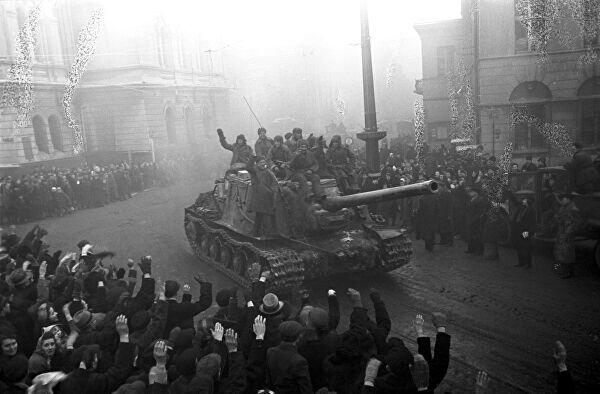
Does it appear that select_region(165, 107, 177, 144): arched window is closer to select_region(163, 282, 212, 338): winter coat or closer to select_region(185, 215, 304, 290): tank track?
select_region(185, 215, 304, 290): tank track

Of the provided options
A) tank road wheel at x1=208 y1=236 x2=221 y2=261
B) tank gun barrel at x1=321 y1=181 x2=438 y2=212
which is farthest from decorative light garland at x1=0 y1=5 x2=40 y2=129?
tank gun barrel at x1=321 y1=181 x2=438 y2=212

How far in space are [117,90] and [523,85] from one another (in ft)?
59.4

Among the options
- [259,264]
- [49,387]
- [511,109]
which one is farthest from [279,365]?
[511,109]

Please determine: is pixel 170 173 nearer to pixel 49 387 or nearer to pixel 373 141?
pixel 373 141

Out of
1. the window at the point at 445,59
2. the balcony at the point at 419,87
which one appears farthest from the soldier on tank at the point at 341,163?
the balcony at the point at 419,87

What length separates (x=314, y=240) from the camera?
32.9ft

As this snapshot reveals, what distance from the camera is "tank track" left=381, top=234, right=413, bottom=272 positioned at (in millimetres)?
10023

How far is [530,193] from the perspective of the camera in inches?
476

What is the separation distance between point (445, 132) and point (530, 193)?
45.1 ft

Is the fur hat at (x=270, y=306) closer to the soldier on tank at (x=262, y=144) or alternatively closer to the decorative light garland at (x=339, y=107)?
the soldier on tank at (x=262, y=144)

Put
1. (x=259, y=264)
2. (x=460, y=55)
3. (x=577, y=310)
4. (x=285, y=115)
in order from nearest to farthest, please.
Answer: (x=577, y=310), (x=259, y=264), (x=460, y=55), (x=285, y=115)

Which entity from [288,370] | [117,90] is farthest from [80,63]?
[288,370]

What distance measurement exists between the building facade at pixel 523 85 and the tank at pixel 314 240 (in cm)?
959

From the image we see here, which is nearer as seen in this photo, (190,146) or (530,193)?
(530,193)
